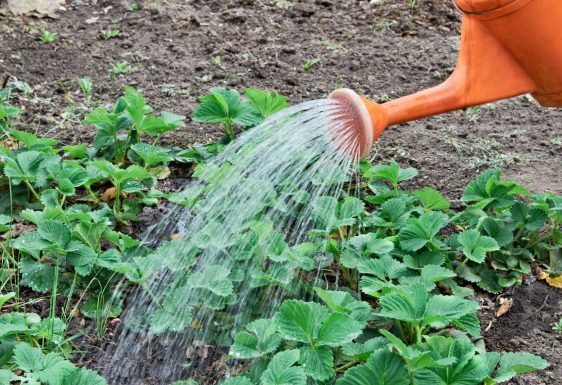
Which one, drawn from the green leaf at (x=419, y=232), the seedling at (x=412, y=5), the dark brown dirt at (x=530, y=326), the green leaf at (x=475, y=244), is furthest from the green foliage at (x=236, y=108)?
the seedling at (x=412, y=5)

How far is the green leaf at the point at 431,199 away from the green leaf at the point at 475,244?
19 cm

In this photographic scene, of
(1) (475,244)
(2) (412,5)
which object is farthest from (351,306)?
(2) (412,5)

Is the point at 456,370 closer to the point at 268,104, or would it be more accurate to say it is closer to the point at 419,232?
the point at 419,232

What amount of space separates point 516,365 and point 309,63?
2.02 m

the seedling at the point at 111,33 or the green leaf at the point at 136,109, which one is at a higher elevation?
the green leaf at the point at 136,109

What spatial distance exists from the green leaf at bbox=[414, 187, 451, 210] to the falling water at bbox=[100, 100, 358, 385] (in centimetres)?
23

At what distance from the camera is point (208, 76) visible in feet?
12.1

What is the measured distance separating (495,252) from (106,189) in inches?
48.0

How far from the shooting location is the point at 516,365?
2047 millimetres

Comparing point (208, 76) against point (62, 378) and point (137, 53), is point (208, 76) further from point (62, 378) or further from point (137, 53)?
point (62, 378)

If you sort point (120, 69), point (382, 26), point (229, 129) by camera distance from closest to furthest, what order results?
point (229, 129)
point (120, 69)
point (382, 26)

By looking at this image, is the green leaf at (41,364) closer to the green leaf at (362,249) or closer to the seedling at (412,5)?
the green leaf at (362,249)

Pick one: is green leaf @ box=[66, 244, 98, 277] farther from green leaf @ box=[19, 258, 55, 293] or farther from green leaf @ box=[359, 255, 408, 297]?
green leaf @ box=[359, 255, 408, 297]

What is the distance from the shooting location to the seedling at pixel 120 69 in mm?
3721
